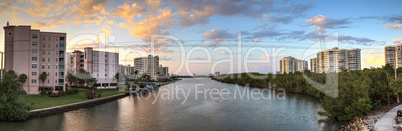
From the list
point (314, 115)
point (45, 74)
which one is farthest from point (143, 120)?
point (45, 74)

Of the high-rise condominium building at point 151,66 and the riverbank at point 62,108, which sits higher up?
the high-rise condominium building at point 151,66

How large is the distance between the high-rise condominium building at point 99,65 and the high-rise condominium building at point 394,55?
4020 inches

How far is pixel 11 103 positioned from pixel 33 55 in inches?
778

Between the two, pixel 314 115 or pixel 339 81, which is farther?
pixel 314 115

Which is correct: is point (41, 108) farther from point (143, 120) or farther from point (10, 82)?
point (143, 120)

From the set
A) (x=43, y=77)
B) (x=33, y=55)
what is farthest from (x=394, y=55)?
(x=33, y=55)

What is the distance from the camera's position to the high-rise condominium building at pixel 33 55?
36.5 meters

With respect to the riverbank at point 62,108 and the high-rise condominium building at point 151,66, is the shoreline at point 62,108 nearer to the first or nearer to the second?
the riverbank at point 62,108

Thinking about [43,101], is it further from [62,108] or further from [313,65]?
[313,65]

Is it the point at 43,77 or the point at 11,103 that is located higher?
the point at 43,77

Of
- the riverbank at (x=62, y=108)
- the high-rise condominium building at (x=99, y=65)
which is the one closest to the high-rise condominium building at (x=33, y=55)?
the riverbank at (x=62, y=108)

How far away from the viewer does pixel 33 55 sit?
3759 centimetres

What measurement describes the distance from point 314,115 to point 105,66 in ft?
178

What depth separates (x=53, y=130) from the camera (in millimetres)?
19266
